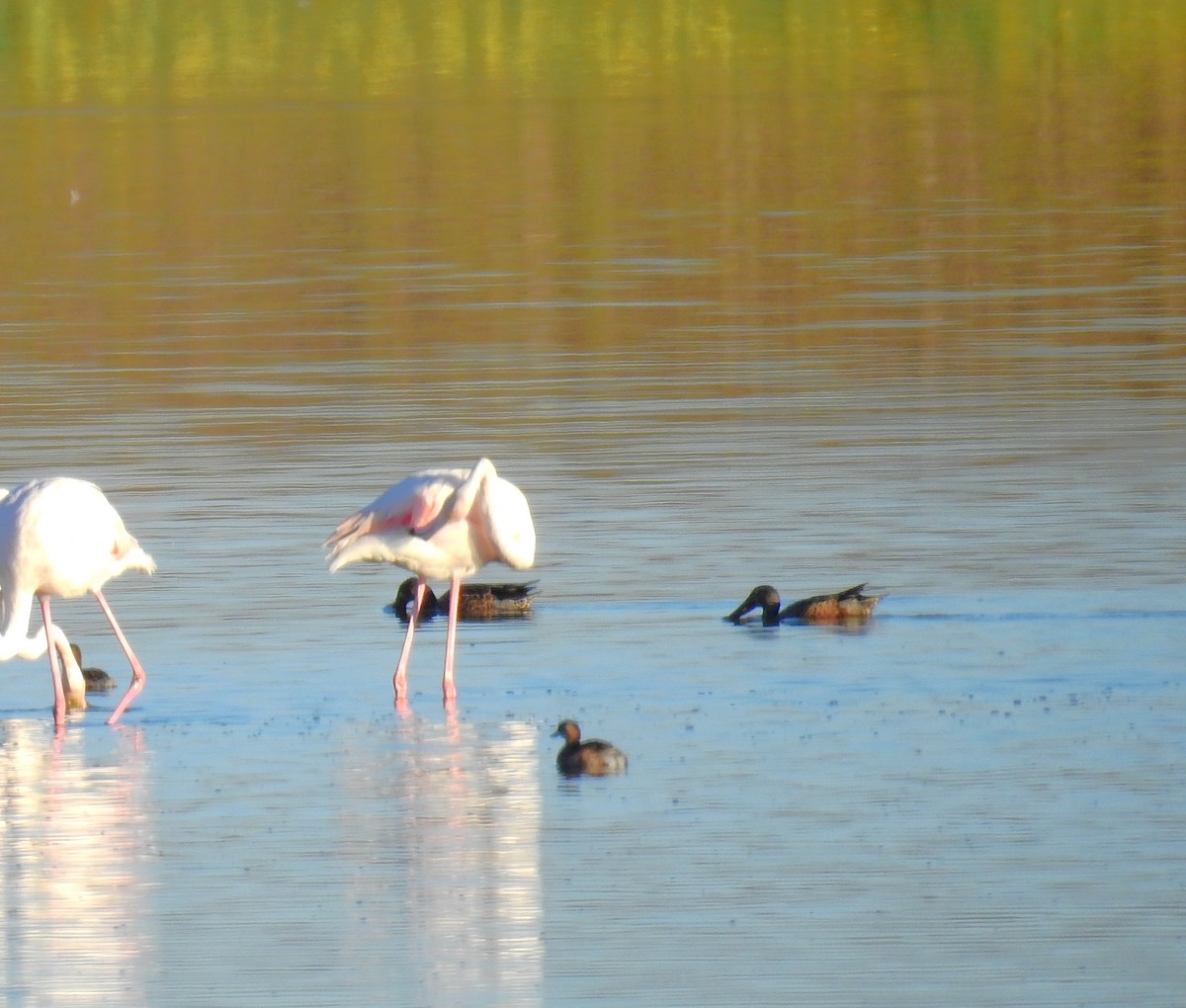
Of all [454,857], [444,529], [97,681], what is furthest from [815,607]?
[454,857]

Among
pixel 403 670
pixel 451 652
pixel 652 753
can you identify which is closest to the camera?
pixel 652 753

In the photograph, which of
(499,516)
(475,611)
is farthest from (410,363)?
(499,516)

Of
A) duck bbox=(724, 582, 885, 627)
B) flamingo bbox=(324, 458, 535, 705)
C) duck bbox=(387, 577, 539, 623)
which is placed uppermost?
flamingo bbox=(324, 458, 535, 705)

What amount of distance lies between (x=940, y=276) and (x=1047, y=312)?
8.94 ft

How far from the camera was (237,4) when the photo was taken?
7438 cm

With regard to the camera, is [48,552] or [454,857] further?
[48,552]

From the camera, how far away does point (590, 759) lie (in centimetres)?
1009

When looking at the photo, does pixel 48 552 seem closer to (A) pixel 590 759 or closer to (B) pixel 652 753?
(B) pixel 652 753

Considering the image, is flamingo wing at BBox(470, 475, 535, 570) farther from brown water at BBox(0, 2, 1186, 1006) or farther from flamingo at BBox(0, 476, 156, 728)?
flamingo at BBox(0, 476, 156, 728)

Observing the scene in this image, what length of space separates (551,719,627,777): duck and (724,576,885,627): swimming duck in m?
2.83

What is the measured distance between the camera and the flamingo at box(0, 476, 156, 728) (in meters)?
12.2

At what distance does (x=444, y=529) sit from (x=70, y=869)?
3.84 metres

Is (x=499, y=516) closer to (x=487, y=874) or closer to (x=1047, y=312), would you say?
(x=487, y=874)

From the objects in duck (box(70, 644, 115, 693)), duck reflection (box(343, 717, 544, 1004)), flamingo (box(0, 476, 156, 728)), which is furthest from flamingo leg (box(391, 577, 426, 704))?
duck (box(70, 644, 115, 693))
